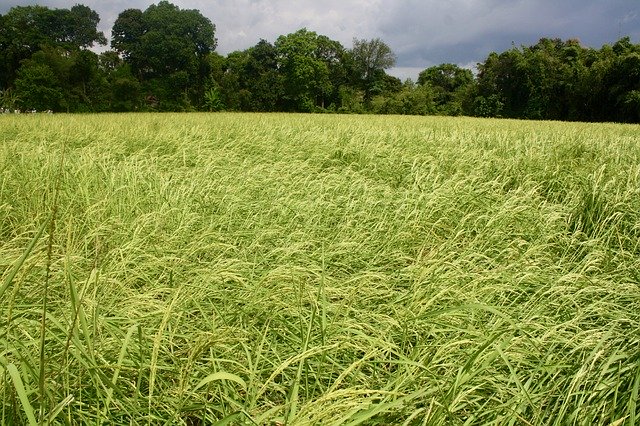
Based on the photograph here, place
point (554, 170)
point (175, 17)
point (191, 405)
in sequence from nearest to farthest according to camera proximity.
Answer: point (191, 405) → point (554, 170) → point (175, 17)

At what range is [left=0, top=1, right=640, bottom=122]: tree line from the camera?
90.4 feet

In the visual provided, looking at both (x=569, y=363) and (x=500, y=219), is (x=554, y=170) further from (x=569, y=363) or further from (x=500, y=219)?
(x=569, y=363)

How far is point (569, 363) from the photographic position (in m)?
1.46

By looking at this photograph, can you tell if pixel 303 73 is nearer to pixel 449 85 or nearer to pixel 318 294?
pixel 449 85

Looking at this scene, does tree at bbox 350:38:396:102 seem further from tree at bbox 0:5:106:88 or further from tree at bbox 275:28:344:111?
tree at bbox 0:5:106:88

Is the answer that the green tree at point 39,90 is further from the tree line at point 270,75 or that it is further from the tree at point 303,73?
the tree at point 303,73

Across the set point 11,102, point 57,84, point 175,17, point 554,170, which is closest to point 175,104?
point 57,84

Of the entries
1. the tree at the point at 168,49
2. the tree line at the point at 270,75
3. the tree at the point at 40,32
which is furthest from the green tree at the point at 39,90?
the tree at the point at 40,32

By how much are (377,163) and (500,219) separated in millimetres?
1942

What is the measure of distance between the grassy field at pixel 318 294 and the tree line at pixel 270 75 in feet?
84.2

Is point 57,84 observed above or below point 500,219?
above

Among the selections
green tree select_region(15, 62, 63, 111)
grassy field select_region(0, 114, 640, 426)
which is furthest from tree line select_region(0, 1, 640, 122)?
grassy field select_region(0, 114, 640, 426)

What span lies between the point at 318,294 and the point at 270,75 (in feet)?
133

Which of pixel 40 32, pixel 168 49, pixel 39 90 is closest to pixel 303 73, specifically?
pixel 168 49
